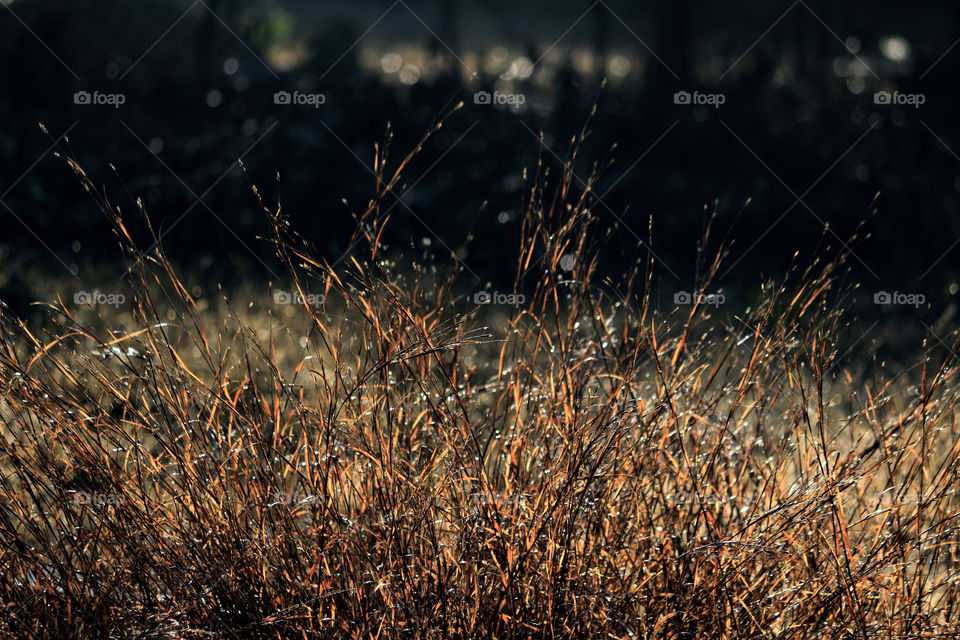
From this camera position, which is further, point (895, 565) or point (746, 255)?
point (746, 255)

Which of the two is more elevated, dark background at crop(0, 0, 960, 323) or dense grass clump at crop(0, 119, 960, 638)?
dark background at crop(0, 0, 960, 323)

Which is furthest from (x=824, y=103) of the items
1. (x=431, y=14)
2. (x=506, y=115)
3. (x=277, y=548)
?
(x=431, y=14)

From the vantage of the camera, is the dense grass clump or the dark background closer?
the dense grass clump

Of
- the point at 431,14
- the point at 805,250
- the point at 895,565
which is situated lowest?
the point at 895,565

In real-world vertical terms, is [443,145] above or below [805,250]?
above

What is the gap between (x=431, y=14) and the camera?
32.5 m

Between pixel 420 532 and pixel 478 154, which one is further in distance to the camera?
pixel 478 154

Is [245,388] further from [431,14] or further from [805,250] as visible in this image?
[431,14]

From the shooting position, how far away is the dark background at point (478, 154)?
6.89m

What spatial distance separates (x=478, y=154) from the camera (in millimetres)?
7555

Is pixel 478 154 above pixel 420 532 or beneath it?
above

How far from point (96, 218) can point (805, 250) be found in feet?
17.0

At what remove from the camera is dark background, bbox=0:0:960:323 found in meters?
6.89

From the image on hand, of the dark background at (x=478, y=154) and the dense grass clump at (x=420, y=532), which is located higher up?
the dark background at (x=478, y=154)
